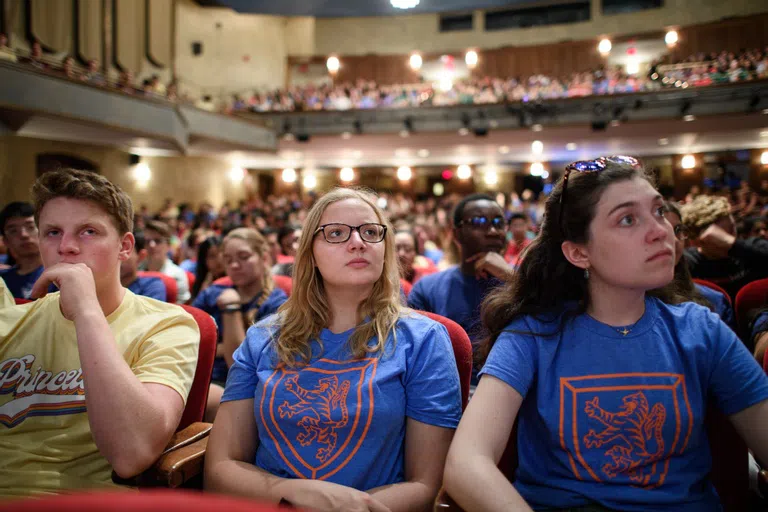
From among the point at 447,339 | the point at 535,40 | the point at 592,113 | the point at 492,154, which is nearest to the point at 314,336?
the point at 447,339

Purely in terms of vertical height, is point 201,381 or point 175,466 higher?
point 201,381

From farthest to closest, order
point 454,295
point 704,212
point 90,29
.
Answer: point 90,29, point 704,212, point 454,295

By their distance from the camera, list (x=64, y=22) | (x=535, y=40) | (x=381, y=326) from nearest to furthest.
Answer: (x=381, y=326) → (x=64, y=22) → (x=535, y=40)

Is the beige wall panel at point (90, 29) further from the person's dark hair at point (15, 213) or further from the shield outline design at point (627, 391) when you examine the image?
the shield outline design at point (627, 391)

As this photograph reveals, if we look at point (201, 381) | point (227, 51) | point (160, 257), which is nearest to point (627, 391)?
point (201, 381)

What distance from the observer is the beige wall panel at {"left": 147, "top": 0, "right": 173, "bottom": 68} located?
13562 millimetres

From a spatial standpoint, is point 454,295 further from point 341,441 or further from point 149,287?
point 149,287

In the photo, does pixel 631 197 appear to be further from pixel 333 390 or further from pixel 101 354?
pixel 101 354

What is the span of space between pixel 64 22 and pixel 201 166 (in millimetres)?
5069

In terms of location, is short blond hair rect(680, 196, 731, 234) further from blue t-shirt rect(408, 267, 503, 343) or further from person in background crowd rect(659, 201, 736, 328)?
blue t-shirt rect(408, 267, 503, 343)

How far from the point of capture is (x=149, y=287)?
2.82 meters

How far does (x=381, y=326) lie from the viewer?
4.69 ft

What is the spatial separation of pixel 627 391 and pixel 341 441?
2.21ft

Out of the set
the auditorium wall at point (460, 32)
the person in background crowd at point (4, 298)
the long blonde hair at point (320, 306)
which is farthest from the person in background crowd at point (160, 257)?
the auditorium wall at point (460, 32)
